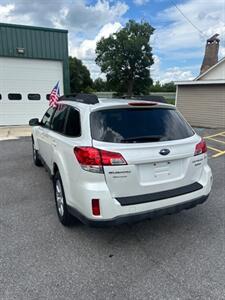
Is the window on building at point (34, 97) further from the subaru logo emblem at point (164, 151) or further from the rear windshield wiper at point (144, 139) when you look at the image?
the subaru logo emblem at point (164, 151)

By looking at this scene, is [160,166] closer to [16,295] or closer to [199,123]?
[16,295]

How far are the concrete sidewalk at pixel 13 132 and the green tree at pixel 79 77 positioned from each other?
31175 mm

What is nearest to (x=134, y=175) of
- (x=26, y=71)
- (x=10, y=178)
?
(x=10, y=178)

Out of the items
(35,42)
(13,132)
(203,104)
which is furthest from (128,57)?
(13,132)

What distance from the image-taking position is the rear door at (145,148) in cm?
257

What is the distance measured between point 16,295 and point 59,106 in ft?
9.09

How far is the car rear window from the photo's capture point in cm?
271

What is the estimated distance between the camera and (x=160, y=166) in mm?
2746

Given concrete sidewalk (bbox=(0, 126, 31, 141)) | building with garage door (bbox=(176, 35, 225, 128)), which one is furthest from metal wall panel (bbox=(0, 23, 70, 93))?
building with garage door (bbox=(176, 35, 225, 128))

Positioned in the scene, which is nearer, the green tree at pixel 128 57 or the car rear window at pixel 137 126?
the car rear window at pixel 137 126

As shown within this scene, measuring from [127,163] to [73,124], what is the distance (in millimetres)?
987

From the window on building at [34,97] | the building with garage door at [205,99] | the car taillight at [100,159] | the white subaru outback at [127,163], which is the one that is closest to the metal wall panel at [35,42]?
the window on building at [34,97]

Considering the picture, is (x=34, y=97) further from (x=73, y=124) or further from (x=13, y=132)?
(x=73, y=124)

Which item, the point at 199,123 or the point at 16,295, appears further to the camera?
the point at 199,123
